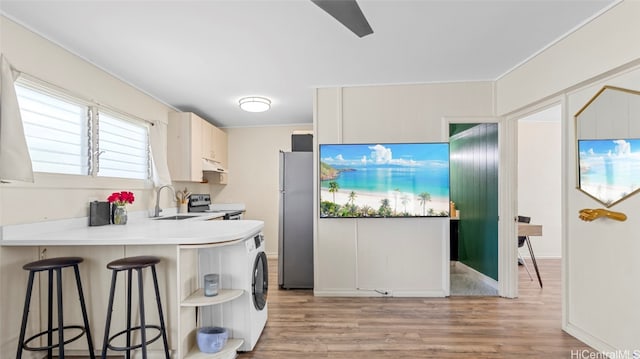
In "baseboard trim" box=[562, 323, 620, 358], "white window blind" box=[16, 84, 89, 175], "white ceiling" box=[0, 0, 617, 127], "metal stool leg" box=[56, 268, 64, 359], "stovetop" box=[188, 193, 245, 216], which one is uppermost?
"white ceiling" box=[0, 0, 617, 127]

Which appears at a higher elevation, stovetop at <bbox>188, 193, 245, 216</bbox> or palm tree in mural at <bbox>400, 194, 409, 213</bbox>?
palm tree in mural at <bbox>400, 194, 409, 213</bbox>

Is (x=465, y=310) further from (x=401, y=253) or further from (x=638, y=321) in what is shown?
(x=638, y=321)

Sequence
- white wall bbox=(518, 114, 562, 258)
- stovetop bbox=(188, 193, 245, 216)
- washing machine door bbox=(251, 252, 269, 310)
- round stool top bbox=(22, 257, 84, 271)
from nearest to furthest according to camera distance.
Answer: round stool top bbox=(22, 257, 84, 271), washing machine door bbox=(251, 252, 269, 310), stovetop bbox=(188, 193, 245, 216), white wall bbox=(518, 114, 562, 258)

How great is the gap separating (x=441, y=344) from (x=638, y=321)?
4.21 ft

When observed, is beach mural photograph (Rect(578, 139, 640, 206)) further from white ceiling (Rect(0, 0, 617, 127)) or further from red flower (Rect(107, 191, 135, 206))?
red flower (Rect(107, 191, 135, 206))

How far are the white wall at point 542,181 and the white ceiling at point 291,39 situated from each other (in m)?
2.76

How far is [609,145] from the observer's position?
237cm

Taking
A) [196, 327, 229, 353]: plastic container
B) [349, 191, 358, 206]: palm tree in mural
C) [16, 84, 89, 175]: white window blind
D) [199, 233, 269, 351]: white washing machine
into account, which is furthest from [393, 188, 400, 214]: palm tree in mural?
[16, 84, 89, 175]: white window blind

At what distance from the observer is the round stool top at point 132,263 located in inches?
81.6

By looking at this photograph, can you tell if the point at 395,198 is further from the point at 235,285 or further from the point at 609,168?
the point at 235,285

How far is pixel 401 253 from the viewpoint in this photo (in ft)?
12.2

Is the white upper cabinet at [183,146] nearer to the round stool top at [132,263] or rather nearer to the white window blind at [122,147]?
the white window blind at [122,147]

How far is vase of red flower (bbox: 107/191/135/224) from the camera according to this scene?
3.10 m

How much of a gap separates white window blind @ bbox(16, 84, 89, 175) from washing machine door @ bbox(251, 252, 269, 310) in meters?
1.81
